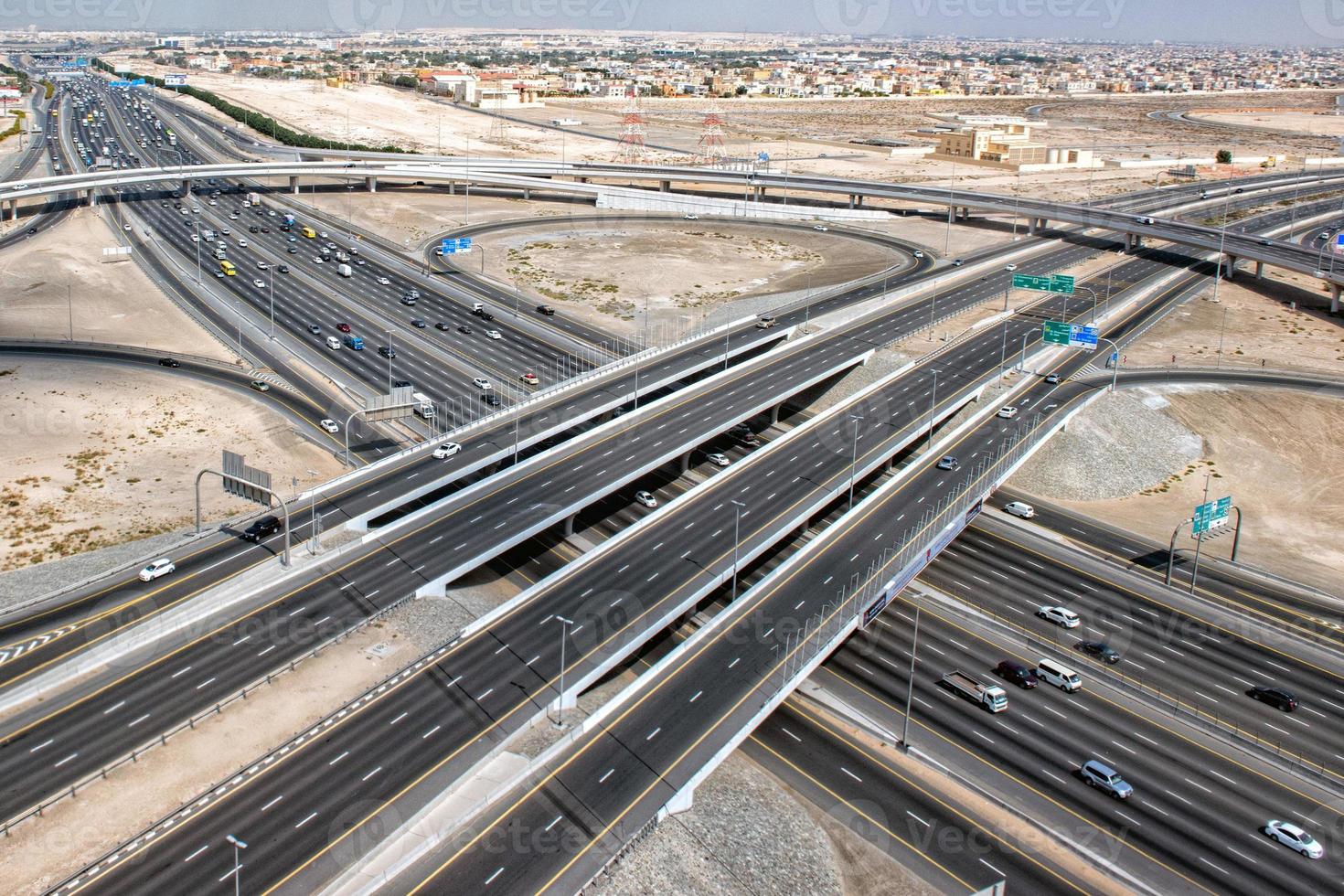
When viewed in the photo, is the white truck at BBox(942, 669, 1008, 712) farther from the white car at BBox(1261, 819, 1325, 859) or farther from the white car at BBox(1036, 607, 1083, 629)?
the white car at BBox(1261, 819, 1325, 859)

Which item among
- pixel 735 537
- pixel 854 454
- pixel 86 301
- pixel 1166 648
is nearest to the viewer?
pixel 1166 648

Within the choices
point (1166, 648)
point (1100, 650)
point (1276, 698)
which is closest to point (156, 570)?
point (1100, 650)

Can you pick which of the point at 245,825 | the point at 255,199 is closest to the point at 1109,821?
the point at 245,825

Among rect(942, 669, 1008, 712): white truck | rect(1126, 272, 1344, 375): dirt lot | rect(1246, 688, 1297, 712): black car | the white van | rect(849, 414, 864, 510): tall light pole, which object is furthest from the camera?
rect(1126, 272, 1344, 375): dirt lot

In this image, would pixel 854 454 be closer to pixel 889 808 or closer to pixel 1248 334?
pixel 889 808

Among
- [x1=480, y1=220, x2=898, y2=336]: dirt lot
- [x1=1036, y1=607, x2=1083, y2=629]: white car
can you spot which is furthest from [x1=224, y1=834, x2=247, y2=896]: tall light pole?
[x1=480, y1=220, x2=898, y2=336]: dirt lot

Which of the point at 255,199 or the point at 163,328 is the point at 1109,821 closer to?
the point at 163,328
